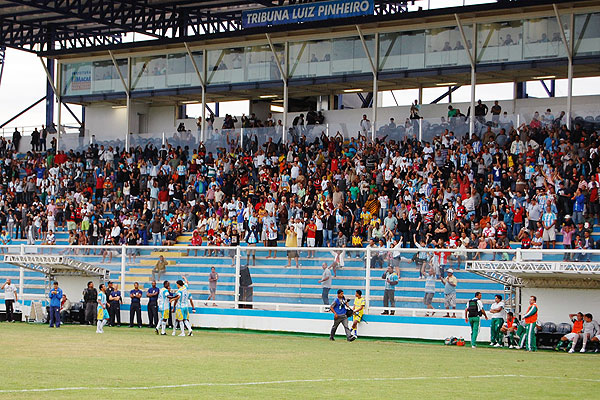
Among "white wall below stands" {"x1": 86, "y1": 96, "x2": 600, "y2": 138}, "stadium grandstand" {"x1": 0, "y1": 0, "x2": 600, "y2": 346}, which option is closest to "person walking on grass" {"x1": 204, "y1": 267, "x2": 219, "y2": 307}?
"stadium grandstand" {"x1": 0, "y1": 0, "x2": 600, "y2": 346}

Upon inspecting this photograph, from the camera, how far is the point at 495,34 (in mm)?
41469

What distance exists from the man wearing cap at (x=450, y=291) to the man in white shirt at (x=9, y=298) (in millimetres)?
15486

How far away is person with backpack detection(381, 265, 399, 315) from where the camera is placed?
1209 inches

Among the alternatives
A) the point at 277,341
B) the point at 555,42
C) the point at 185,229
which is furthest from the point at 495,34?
the point at 277,341

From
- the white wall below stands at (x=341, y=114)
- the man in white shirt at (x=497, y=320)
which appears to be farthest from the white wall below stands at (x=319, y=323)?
the white wall below stands at (x=341, y=114)

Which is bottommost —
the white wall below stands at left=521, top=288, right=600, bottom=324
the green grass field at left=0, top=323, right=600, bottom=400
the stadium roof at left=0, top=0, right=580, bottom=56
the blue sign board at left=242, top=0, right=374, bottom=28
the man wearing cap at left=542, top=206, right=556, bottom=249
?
the green grass field at left=0, top=323, right=600, bottom=400

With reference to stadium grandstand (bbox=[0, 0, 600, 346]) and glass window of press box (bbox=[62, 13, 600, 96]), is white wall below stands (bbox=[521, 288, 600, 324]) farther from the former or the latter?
glass window of press box (bbox=[62, 13, 600, 96])

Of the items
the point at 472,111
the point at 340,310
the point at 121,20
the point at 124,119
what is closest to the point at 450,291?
the point at 340,310

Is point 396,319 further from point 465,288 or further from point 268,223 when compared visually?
point 268,223

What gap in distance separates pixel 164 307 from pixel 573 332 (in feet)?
39.6

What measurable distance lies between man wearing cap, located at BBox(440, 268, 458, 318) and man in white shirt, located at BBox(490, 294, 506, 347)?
1.52 meters

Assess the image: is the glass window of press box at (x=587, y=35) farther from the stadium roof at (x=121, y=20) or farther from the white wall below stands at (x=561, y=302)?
the white wall below stands at (x=561, y=302)

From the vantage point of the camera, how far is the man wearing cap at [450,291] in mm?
29625

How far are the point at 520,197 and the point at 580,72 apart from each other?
10.7 meters
